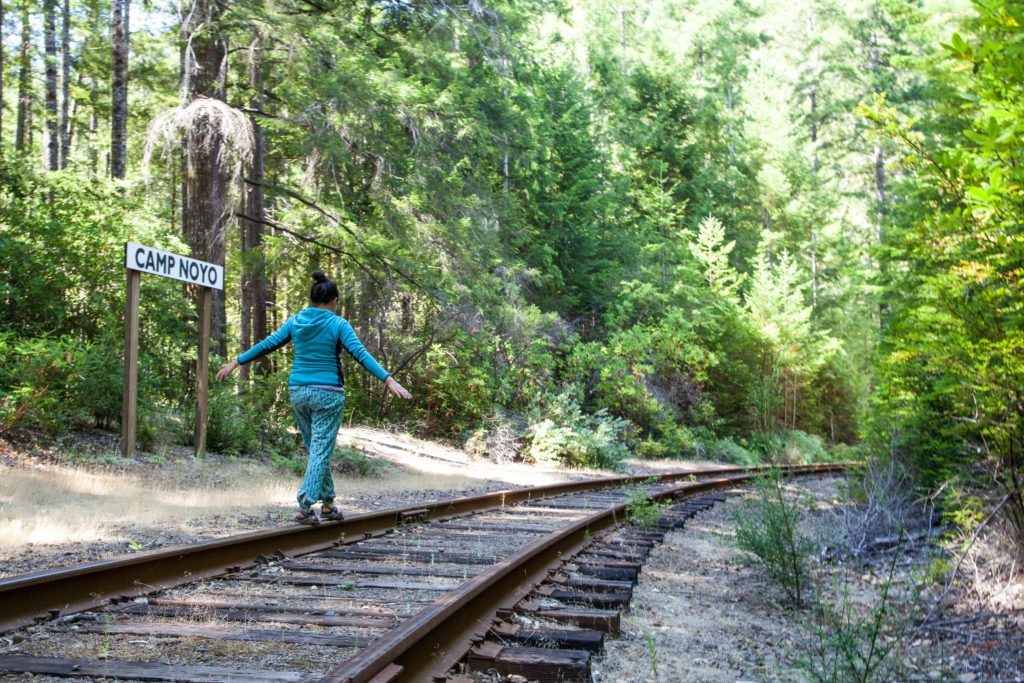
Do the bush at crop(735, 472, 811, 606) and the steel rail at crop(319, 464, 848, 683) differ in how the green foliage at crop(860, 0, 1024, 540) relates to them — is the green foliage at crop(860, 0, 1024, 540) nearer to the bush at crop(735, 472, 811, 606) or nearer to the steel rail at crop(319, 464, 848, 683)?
the bush at crop(735, 472, 811, 606)

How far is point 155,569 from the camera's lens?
188 inches

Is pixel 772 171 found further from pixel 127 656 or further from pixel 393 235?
pixel 127 656

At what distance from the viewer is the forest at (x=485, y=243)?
7625 mm

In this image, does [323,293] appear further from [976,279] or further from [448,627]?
[976,279]

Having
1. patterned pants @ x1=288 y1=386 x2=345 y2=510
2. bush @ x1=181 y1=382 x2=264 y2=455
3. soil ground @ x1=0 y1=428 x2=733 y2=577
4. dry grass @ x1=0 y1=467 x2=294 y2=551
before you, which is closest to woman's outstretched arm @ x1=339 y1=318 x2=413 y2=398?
patterned pants @ x1=288 y1=386 x2=345 y2=510

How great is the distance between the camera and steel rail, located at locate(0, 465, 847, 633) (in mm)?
3926

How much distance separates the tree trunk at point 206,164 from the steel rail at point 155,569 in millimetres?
8782

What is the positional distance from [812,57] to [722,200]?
20.0 m

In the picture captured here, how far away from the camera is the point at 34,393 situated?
979cm

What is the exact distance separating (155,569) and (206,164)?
1136 cm

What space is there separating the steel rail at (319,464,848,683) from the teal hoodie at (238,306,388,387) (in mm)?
2090

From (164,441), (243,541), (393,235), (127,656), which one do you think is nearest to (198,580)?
(243,541)

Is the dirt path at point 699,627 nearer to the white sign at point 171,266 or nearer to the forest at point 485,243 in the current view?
the forest at point 485,243

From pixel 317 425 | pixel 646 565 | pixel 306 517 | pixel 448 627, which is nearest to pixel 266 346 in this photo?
pixel 317 425
